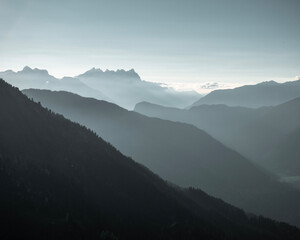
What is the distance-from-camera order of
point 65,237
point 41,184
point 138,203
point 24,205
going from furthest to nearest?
point 138,203 < point 41,184 < point 24,205 < point 65,237

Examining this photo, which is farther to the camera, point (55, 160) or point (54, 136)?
point (54, 136)

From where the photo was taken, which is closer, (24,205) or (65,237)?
(65,237)

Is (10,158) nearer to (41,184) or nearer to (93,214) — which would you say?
(41,184)

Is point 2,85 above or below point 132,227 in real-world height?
above

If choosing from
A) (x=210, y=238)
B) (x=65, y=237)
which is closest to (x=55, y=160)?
(x=65, y=237)

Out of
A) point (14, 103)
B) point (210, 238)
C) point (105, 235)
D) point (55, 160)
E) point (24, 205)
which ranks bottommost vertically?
point (210, 238)

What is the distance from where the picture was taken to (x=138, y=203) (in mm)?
187750

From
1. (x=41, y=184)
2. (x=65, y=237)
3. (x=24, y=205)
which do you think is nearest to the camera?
(x=65, y=237)

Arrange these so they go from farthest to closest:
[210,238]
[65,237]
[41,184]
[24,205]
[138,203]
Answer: [138,203] → [210,238] → [41,184] → [24,205] → [65,237]

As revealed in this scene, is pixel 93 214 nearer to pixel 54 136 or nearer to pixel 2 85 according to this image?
pixel 54 136

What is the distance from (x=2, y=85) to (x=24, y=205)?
9497 centimetres

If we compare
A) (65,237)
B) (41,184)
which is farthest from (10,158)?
(65,237)

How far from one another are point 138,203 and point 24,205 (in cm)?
7235

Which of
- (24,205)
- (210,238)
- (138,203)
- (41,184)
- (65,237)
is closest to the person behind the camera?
(65,237)
